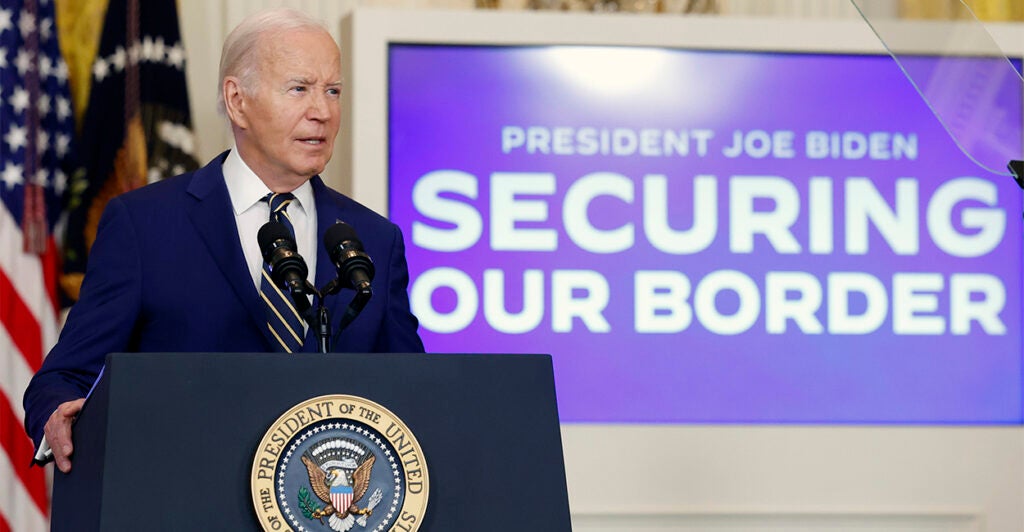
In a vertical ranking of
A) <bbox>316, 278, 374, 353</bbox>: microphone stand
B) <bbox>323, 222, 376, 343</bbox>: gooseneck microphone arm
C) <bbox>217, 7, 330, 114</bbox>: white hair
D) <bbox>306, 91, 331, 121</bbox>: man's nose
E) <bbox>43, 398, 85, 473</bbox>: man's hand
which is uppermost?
<bbox>217, 7, 330, 114</bbox>: white hair

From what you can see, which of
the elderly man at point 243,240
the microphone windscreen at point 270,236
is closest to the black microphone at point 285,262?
the microphone windscreen at point 270,236

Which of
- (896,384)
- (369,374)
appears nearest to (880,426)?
(896,384)

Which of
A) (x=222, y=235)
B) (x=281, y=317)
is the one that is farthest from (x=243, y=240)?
(x=281, y=317)

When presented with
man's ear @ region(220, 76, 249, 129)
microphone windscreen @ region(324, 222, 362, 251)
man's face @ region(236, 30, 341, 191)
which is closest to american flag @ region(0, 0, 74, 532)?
man's ear @ region(220, 76, 249, 129)

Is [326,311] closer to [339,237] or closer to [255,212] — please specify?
[339,237]

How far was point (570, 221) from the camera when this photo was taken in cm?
398

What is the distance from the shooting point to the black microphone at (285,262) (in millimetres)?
1684

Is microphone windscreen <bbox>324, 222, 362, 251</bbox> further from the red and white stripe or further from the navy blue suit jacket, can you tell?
the red and white stripe

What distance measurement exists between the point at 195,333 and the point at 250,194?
25 centimetres

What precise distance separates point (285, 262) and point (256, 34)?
66 centimetres

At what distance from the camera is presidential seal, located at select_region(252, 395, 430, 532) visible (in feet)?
5.04

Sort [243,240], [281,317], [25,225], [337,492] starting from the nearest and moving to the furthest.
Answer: [337,492]
[281,317]
[243,240]
[25,225]

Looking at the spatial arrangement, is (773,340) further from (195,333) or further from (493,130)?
(195,333)

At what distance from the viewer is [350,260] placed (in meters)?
1.73
